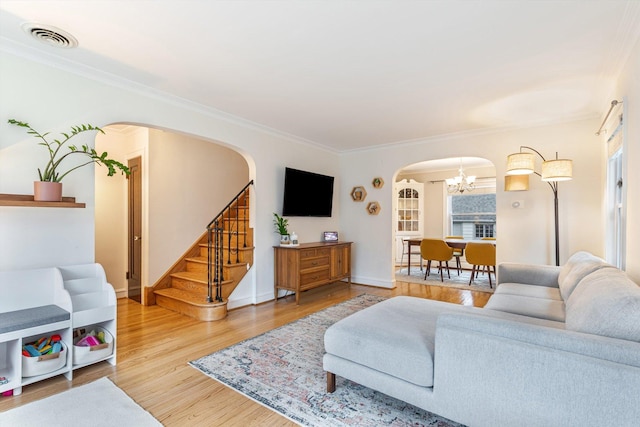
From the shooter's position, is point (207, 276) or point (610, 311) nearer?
point (610, 311)

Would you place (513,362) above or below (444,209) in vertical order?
below

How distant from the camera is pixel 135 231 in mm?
4531

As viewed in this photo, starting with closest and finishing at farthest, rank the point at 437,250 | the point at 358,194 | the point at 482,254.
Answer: the point at 482,254 → the point at 358,194 → the point at 437,250

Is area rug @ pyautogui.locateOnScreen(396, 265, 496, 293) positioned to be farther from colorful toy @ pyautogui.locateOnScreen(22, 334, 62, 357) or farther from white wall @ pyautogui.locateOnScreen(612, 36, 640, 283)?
colorful toy @ pyautogui.locateOnScreen(22, 334, 62, 357)

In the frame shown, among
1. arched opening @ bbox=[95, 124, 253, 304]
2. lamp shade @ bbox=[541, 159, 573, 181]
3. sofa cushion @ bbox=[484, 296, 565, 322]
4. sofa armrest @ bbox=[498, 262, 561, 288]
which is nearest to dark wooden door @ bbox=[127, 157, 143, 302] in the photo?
arched opening @ bbox=[95, 124, 253, 304]

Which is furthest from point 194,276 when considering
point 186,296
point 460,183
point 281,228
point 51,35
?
point 460,183

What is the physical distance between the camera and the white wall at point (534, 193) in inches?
152

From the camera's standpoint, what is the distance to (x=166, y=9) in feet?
6.37

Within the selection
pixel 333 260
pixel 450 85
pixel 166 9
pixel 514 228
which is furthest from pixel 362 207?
pixel 166 9

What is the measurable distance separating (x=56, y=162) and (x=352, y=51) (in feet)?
8.31

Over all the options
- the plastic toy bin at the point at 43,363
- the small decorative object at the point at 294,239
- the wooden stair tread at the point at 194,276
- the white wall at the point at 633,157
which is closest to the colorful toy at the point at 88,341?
the plastic toy bin at the point at 43,363

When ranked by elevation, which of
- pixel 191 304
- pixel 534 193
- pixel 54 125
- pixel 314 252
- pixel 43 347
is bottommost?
pixel 191 304

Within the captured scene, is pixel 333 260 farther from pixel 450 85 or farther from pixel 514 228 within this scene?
pixel 450 85

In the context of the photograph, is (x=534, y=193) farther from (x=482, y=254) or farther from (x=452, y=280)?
(x=452, y=280)
